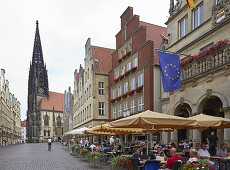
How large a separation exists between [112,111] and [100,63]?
396 inches

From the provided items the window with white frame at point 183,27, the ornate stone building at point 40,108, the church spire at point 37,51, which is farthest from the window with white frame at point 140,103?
the church spire at point 37,51

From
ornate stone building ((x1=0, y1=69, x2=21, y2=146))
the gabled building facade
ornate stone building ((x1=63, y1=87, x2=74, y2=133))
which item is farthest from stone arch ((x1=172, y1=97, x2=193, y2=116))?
ornate stone building ((x1=63, y1=87, x2=74, y2=133))

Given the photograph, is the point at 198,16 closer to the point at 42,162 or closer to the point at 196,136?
the point at 196,136

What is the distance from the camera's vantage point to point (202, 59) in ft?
51.4

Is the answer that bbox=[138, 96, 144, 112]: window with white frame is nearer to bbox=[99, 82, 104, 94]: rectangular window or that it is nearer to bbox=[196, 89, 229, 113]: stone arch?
bbox=[196, 89, 229, 113]: stone arch

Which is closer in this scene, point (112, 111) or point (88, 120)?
point (112, 111)

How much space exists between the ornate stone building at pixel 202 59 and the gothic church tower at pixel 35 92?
9636 cm

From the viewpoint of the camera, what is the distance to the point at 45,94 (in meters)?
116

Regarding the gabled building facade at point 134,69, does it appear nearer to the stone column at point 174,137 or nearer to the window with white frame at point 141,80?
the window with white frame at point 141,80

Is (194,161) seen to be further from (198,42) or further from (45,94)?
(45,94)

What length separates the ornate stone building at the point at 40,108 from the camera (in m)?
110

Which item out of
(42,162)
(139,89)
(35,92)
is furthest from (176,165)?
(35,92)

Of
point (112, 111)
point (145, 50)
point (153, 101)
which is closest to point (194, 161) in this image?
point (153, 101)

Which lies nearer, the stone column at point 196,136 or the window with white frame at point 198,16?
the stone column at point 196,136
